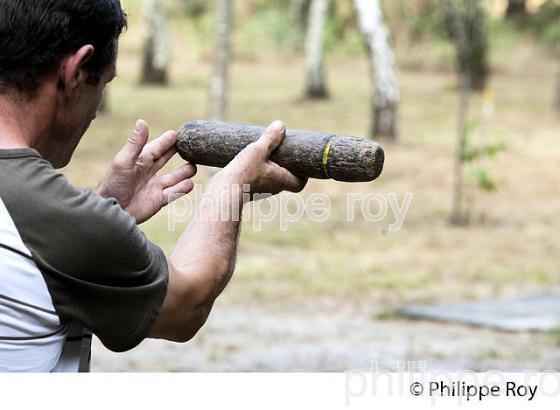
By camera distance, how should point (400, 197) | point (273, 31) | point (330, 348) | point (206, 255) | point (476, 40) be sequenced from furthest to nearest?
point (273, 31) → point (476, 40) → point (400, 197) → point (330, 348) → point (206, 255)

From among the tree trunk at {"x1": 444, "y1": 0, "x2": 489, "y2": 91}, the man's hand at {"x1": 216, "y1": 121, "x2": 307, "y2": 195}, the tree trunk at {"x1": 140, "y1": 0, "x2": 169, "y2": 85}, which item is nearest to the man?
the man's hand at {"x1": 216, "y1": 121, "x2": 307, "y2": 195}

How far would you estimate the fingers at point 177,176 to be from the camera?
8.41 feet

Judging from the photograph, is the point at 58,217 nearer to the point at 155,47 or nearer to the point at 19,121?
the point at 19,121

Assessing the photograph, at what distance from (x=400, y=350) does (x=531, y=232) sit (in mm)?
5334

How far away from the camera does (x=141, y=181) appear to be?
2.59 metres

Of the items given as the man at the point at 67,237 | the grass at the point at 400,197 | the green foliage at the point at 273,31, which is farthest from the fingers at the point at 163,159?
the green foliage at the point at 273,31

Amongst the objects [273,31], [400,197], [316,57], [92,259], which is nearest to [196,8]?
[273,31]

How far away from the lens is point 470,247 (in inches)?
432

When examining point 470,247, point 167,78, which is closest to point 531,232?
point 470,247

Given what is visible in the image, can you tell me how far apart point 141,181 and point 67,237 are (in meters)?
0.79

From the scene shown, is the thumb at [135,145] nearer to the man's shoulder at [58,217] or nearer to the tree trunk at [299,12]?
the man's shoulder at [58,217]

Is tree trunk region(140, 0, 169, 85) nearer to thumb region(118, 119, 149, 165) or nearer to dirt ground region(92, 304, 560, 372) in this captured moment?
dirt ground region(92, 304, 560, 372)

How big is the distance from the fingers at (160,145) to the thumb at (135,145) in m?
0.02

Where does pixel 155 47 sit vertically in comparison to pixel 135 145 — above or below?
below
